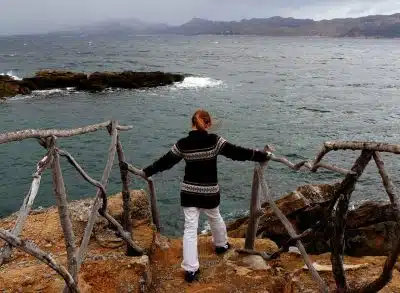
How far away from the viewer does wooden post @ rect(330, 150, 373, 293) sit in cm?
408

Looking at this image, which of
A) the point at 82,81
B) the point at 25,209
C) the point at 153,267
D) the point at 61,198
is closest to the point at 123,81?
the point at 82,81

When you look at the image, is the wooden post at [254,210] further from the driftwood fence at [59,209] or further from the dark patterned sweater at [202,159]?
the driftwood fence at [59,209]

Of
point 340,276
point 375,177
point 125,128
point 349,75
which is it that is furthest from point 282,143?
point 349,75

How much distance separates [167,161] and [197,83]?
39623 mm

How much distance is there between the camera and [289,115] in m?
30.1

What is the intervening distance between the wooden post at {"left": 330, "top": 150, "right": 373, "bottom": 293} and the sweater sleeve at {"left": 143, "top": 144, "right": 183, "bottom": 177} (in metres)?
2.22

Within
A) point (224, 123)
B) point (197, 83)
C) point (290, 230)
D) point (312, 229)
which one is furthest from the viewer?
point (197, 83)

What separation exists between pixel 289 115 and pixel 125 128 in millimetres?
24706

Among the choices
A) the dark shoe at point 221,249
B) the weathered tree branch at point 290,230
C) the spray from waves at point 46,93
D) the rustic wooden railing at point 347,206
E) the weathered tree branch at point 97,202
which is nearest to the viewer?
the rustic wooden railing at point 347,206

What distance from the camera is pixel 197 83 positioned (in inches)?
1772

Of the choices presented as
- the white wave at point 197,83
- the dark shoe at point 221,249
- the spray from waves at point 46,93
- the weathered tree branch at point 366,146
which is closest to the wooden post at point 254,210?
the dark shoe at point 221,249

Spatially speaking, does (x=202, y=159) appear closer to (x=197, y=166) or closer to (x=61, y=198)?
(x=197, y=166)

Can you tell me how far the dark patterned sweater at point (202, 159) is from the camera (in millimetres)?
5633

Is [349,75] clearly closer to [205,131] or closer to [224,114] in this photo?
[224,114]
